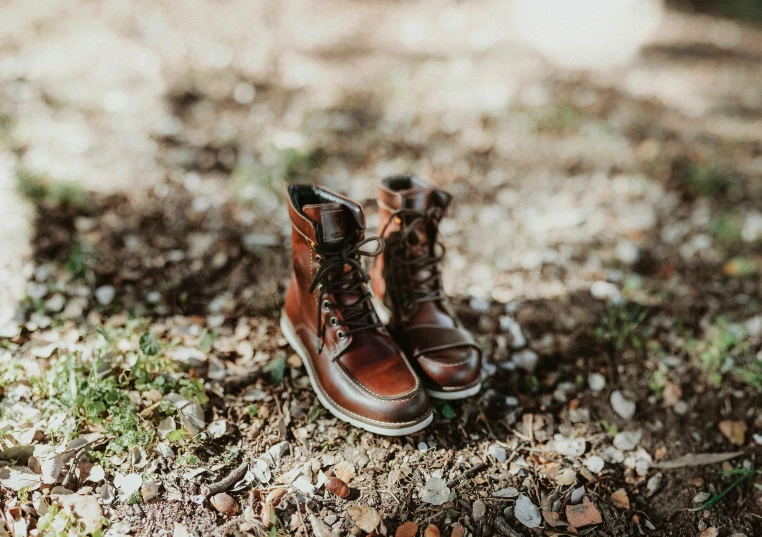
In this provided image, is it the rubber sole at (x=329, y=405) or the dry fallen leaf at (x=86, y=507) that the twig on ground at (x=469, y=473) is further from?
the dry fallen leaf at (x=86, y=507)

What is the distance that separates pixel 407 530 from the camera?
7.72 ft

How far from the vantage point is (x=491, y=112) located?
5918 millimetres

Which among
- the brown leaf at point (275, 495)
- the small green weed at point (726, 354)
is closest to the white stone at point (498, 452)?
the brown leaf at point (275, 495)

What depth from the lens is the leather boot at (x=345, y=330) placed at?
8.32 ft

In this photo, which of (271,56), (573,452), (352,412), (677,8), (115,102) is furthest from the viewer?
(677,8)

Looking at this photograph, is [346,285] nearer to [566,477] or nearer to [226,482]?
[226,482]

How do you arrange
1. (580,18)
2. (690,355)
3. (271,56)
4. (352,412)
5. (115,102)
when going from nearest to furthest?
(352,412) < (690,355) < (115,102) < (271,56) < (580,18)

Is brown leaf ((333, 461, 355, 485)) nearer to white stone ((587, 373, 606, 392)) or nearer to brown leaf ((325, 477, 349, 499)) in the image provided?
brown leaf ((325, 477, 349, 499))

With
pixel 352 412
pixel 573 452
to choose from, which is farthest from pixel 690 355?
pixel 352 412

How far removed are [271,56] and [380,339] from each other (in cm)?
496

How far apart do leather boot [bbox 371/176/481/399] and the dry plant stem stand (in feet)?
3.34

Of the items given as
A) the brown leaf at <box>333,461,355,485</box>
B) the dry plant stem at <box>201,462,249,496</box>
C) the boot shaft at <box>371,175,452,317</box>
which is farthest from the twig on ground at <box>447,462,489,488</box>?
the dry plant stem at <box>201,462,249,496</box>

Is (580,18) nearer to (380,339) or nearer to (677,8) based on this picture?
(677,8)

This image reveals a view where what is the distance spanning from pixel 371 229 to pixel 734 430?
9.08 feet
